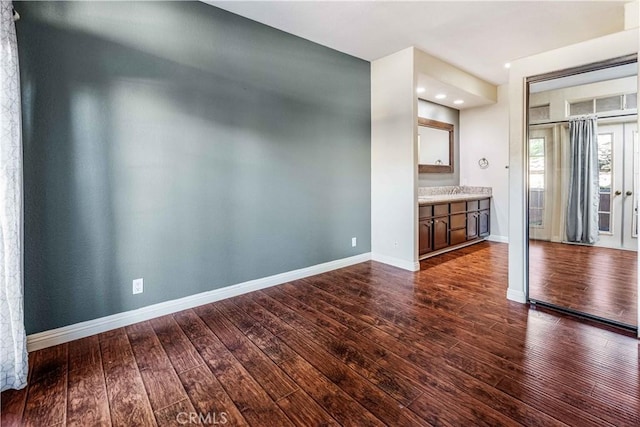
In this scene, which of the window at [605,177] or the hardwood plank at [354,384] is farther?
the window at [605,177]

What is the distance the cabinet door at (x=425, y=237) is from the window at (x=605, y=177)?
1866mm

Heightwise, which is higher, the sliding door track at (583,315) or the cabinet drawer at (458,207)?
the cabinet drawer at (458,207)

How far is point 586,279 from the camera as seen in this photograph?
10.7 feet

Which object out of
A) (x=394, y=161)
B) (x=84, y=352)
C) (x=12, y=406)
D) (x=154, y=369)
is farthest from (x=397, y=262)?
(x=12, y=406)

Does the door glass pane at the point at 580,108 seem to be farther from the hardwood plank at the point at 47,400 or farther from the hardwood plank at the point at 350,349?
the hardwood plank at the point at 47,400

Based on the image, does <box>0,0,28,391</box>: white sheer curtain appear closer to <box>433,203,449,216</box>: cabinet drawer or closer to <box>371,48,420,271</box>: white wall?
<box>371,48,420,271</box>: white wall

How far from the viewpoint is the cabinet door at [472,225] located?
17.4 feet

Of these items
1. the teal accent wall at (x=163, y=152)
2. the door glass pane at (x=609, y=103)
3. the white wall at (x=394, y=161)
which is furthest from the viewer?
the white wall at (x=394, y=161)

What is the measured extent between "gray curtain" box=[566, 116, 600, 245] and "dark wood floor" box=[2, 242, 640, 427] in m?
1.35

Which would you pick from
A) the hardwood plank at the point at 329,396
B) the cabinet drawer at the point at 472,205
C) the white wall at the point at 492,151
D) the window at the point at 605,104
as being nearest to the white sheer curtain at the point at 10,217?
the hardwood plank at the point at 329,396

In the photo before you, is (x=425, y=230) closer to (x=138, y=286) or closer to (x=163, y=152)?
(x=163, y=152)

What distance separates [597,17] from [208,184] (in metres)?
4.36

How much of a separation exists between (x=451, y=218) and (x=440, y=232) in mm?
388

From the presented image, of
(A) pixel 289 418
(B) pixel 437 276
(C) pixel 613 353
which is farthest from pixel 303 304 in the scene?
(C) pixel 613 353
